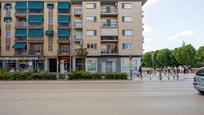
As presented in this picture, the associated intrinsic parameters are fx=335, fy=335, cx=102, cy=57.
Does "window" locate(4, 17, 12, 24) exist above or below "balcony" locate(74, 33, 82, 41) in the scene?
above

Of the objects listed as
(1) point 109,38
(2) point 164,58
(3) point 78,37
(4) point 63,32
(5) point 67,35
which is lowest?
(2) point 164,58

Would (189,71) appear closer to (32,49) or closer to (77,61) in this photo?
(77,61)

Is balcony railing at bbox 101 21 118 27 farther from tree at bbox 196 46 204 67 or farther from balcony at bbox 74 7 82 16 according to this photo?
tree at bbox 196 46 204 67

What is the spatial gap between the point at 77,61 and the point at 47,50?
5839 mm

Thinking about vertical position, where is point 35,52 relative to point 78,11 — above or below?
below

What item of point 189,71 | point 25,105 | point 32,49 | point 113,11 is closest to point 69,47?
point 32,49

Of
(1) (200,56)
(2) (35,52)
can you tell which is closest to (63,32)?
(2) (35,52)

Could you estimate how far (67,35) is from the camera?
201ft

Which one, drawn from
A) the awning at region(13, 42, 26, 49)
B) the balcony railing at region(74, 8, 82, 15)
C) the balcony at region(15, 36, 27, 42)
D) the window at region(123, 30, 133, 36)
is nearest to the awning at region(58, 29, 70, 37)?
the balcony railing at region(74, 8, 82, 15)

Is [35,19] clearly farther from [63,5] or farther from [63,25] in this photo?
[63,5]

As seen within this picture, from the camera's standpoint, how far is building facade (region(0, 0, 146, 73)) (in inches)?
2393

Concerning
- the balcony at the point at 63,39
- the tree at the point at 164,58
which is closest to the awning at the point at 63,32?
the balcony at the point at 63,39

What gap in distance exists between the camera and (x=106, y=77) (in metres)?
37.0

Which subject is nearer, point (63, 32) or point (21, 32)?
point (21, 32)
